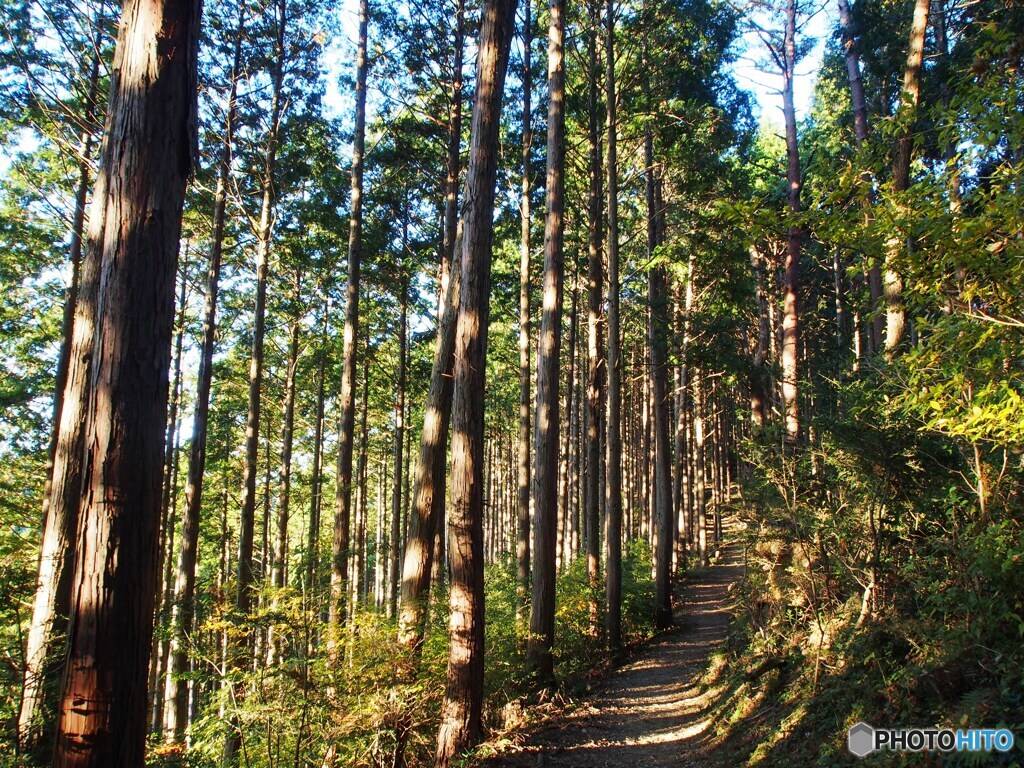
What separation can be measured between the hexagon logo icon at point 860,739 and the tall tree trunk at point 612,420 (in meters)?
6.81

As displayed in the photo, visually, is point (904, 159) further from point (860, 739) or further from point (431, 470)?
point (431, 470)

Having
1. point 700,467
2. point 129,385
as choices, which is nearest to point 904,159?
point 129,385

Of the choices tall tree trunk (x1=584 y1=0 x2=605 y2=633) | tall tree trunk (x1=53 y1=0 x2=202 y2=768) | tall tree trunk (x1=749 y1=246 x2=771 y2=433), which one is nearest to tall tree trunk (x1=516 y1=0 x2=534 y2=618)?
tall tree trunk (x1=584 y1=0 x2=605 y2=633)

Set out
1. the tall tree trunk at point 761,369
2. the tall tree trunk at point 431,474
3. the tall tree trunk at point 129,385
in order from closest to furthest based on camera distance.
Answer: the tall tree trunk at point 129,385 → the tall tree trunk at point 431,474 → the tall tree trunk at point 761,369

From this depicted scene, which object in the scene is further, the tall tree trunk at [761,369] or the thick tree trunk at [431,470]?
the tall tree trunk at [761,369]

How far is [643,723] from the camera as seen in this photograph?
314 inches

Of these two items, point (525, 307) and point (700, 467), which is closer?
point (525, 307)

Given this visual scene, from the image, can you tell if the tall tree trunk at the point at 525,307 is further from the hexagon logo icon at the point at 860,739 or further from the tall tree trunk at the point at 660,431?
the hexagon logo icon at the point at 860,739

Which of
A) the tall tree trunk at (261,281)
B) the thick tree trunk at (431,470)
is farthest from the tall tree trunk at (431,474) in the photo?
the tall tree trunk at (261,281)

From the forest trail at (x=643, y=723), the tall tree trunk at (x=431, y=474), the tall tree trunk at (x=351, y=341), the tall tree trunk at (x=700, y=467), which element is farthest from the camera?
the tall tree trunk at (x=700, y=467)

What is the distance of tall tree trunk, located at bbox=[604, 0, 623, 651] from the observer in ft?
37.7

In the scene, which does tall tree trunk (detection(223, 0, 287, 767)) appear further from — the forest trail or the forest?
the forest trail

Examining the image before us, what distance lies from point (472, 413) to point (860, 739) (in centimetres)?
441

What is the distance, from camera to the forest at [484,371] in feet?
11.4
